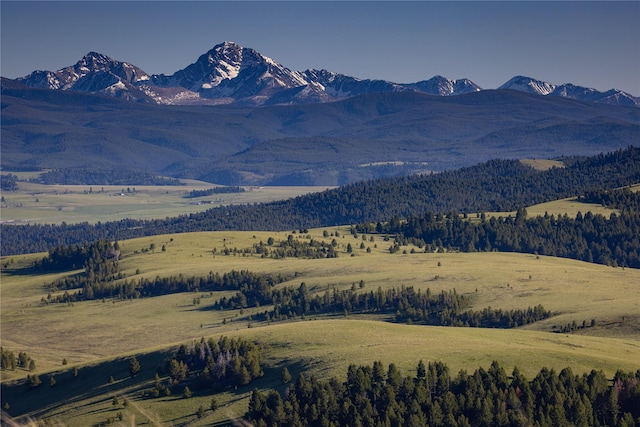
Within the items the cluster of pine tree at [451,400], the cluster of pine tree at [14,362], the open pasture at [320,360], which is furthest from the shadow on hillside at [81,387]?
the cluster of pine tree at [451,400]

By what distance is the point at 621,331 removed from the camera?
140 m

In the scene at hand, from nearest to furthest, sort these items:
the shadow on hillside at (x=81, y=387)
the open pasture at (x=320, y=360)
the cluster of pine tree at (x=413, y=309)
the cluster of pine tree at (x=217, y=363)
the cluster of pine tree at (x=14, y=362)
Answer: the open pasture at (x=320, y=360) < the cluster of pine tree at (x=217, y=363) < the shadow on hillside at (x=81, y=387) < the cluster of pine tree at (x=14, y=362) < the cluster of pine tree at (x=413, y=309)

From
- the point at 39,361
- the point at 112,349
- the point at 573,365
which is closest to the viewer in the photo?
the point at 573,365

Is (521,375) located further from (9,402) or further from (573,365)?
(9,402)

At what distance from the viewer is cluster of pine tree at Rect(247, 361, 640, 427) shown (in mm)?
91000

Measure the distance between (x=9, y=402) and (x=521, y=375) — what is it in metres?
70.3

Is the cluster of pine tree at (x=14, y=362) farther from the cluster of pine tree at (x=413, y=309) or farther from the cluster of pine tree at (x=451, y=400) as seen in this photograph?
the cluster of pine tree at (x=451, y=400)

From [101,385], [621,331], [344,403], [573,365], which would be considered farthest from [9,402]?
[621,331]

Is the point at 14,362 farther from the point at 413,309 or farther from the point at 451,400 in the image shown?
the point at 451,400

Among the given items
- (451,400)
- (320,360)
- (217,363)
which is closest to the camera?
(451,400)

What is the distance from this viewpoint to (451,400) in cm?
9388

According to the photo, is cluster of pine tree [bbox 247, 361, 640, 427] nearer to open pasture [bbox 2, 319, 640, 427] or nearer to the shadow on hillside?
open pasture [bbox 2, 319, 640, 427]

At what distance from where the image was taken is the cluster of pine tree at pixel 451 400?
9100 cm

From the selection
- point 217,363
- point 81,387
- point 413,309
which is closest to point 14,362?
point 81,387
